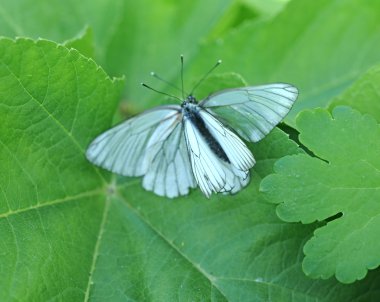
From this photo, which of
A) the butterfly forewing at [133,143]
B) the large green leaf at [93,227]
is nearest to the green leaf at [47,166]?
the large green leaf at [93,227]

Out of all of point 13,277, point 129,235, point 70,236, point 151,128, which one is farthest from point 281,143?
point 13,277

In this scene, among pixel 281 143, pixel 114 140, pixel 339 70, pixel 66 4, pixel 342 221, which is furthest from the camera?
pixel 66 4

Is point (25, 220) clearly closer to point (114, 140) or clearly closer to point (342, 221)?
point (114, 140)

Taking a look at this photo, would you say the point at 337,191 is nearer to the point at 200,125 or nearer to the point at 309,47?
the point at 200,125

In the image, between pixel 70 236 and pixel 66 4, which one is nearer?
pixel 70 236

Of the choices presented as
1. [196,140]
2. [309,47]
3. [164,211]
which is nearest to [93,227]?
[164,211]

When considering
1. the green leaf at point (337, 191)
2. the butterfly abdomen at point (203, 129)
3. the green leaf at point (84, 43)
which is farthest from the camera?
the green leaf at point (84, 43)

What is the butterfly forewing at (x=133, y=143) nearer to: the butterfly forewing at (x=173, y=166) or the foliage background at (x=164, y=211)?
the butterfly forewing at (x=173, y=166)
